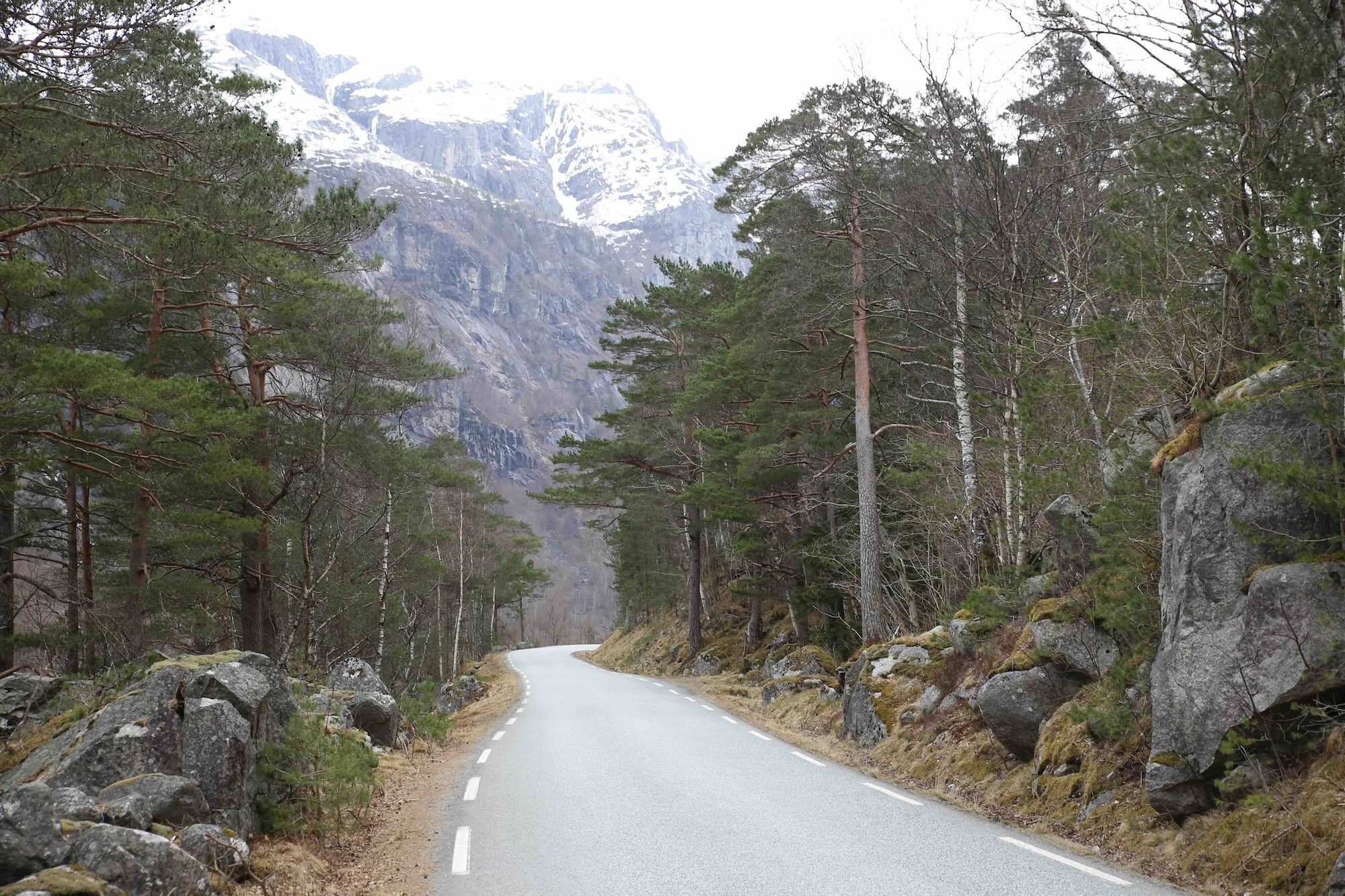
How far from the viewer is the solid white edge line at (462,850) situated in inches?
257

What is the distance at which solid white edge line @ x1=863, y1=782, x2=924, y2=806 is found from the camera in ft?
27.3

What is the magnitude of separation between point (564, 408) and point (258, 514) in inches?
6737

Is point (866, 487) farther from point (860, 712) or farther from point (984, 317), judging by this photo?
point (860, 712)

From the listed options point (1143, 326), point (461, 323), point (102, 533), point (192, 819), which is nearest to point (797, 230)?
point (1143, 326)

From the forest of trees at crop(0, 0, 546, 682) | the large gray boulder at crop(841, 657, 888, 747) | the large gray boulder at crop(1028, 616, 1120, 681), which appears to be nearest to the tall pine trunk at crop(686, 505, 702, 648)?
the forest of trees at crop(0, 0, 546, 682)

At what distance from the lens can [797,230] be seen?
17000 mm

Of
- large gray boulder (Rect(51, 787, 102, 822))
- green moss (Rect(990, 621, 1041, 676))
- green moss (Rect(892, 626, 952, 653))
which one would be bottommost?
Answer: green moss (Rect(892, 626, 952, 653))

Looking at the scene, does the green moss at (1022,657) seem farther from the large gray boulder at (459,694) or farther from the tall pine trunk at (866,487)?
the large gray boulder at (459,694)

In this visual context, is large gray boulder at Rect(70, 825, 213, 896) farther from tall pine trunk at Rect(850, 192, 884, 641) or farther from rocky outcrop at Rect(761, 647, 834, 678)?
rocky outcrop at Rect(761, 647, 834, 678)

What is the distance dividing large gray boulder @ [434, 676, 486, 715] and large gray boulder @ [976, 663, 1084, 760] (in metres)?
17.9

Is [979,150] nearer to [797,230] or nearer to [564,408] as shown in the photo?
[797,230]

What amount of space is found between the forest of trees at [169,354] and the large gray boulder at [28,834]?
573cm

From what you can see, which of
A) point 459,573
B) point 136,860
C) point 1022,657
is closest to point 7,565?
point 136,860

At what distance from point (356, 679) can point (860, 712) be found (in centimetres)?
803
